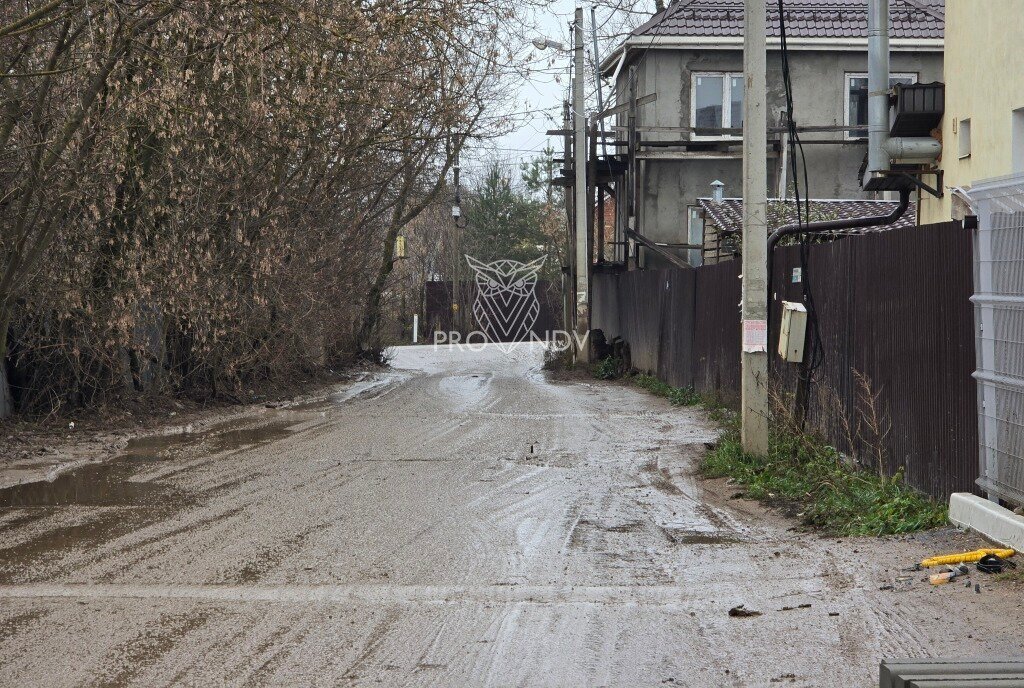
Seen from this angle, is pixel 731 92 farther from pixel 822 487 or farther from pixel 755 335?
pixel 822 487

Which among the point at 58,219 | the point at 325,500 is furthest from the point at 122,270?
the point at 325,500

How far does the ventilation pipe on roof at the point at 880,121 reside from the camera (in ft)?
40.5

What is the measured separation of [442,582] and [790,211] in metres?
19.8

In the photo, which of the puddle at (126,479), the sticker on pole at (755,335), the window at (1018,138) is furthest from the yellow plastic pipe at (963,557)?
the window at (1018,138)

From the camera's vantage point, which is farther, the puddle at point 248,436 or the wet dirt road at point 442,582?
the puddle at point 248,436

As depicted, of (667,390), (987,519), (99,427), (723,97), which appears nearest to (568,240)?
(723,97)

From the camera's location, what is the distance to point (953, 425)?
7.81m

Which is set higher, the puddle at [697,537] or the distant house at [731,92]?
the distant house at [731,92]

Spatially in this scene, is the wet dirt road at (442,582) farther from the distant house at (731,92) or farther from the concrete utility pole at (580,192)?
the distant house at (731,92)

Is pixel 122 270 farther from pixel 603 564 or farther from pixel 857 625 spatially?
pixel 857 625

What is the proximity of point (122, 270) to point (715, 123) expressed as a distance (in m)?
17.6

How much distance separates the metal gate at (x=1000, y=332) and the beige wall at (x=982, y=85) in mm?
5850

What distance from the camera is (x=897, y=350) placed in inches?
352

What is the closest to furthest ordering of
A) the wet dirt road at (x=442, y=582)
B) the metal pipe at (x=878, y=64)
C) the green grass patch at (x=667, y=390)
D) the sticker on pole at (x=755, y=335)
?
1. the wet dirt road at (x=442, y=582)
2. the sticker on pole at (x=755, y=335)
3. the metal pipe at (x=878, y=64)
4. the green grass patch at (x=667, y=390)
